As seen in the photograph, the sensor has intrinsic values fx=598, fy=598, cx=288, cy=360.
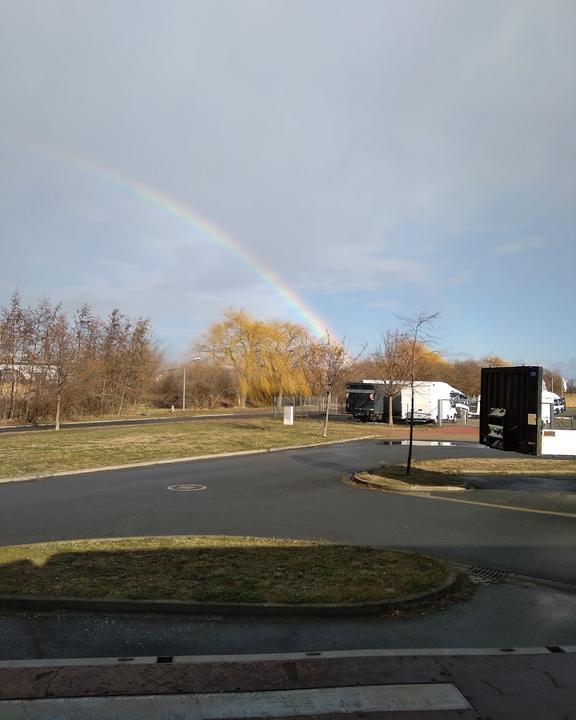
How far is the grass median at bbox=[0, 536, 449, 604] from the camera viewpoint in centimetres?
542

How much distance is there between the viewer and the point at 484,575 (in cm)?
670

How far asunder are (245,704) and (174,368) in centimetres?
5991

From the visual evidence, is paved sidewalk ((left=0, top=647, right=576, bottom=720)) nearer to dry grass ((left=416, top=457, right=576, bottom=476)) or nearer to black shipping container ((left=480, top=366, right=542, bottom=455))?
black shipping container ((left=480, top=366, right=542, bottom=455))

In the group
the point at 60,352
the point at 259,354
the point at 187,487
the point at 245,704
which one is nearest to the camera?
the point at 245,704

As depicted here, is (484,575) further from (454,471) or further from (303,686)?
(454,471)

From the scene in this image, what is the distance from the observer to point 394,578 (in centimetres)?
602

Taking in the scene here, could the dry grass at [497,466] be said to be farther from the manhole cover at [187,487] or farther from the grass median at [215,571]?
the grass median at [215,571]

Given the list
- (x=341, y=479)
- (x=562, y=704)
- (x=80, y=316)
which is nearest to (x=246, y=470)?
(x=341, y=479)

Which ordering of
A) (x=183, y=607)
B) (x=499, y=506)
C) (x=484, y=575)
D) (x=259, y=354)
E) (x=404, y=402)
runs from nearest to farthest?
(x=183, y=607) < (x=484, y=575) < (x=499, y=506) < (x=404, y=402) < (x=259, y=354)

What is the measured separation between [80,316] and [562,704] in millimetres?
42950

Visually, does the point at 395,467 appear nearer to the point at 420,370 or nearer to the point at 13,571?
the point at 13,571

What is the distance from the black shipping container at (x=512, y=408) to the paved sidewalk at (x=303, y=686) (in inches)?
315

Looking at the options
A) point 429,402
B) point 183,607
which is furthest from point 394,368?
point 183,607

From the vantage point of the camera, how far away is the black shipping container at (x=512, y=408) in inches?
460
